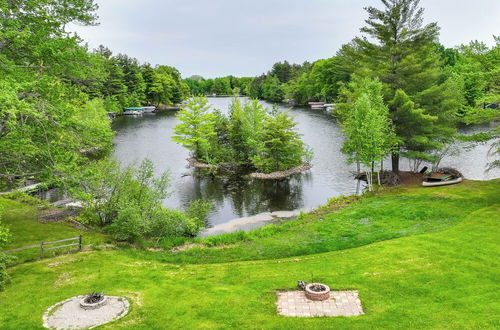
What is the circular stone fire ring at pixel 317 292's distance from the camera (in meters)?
13.6

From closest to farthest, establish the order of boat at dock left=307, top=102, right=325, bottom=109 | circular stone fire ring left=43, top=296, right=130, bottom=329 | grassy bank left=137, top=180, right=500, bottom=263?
1. circular stone fire ring left=43, top=296, right=130, bottom=329
2. grassy bank left=137, top=180, right=500, bottom=263
3. boat at dock left=307, top=102, right=325, bottom=109

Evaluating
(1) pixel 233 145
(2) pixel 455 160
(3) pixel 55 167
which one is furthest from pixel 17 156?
(2) pixel 455 160

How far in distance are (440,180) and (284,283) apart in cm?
2325

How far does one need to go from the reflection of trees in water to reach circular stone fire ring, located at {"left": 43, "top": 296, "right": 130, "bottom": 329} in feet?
55.9

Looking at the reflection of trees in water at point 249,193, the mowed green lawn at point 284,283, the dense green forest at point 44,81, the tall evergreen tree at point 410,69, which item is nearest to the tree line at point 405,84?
the tall evergreen tree at point 410,69

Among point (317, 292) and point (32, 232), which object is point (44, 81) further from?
point (317, 292)

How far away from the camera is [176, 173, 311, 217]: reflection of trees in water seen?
3225cm

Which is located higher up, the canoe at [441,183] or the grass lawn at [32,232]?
the grass lawn at [32,232]

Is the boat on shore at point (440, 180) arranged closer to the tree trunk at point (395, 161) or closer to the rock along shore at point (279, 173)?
the tree trunk at point (395, 161)

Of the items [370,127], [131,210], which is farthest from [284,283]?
[370,127]

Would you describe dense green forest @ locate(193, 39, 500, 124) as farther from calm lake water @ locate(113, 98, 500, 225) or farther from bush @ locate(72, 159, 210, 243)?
bush @ locate(72, 159, 210, 243)

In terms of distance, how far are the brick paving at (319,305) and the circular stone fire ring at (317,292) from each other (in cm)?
14

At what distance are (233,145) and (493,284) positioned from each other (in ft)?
115

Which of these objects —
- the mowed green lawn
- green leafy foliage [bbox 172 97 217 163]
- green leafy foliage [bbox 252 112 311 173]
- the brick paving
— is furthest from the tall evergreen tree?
the brick paving
